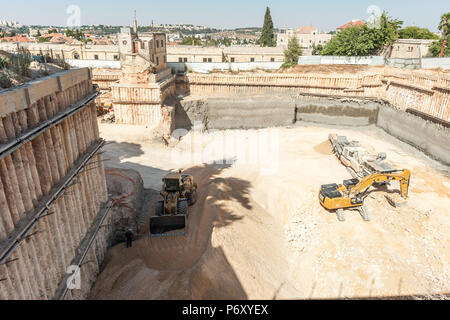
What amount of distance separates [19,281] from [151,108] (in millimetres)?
18988

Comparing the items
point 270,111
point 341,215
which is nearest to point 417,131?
point 270,111

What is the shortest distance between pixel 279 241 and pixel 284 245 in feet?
0.87

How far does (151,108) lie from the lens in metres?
23.6

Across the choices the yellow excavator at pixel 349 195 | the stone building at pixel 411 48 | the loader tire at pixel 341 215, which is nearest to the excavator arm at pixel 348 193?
the yellow excavator at pixel 349 195

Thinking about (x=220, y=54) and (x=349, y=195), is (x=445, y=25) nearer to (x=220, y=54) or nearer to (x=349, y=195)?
(x=220, y=54)

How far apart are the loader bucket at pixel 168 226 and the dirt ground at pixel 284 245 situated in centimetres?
38

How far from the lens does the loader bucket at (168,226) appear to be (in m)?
11.5

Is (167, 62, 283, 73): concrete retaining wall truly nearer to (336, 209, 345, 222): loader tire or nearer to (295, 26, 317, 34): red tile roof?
(336, 209, 345, 222): loader tire

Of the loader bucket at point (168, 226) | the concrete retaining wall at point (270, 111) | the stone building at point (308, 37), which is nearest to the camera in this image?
the loader bucket at point (168, 226)

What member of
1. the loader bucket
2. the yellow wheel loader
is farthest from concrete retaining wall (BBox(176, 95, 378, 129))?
the loader bucket

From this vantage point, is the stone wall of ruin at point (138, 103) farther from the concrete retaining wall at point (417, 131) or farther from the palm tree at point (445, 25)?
the palm tree at point (445, 25)

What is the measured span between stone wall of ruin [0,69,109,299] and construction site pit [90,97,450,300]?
208cm

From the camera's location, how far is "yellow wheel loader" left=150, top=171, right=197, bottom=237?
11641mm

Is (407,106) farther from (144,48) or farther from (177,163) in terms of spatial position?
(144,48)
